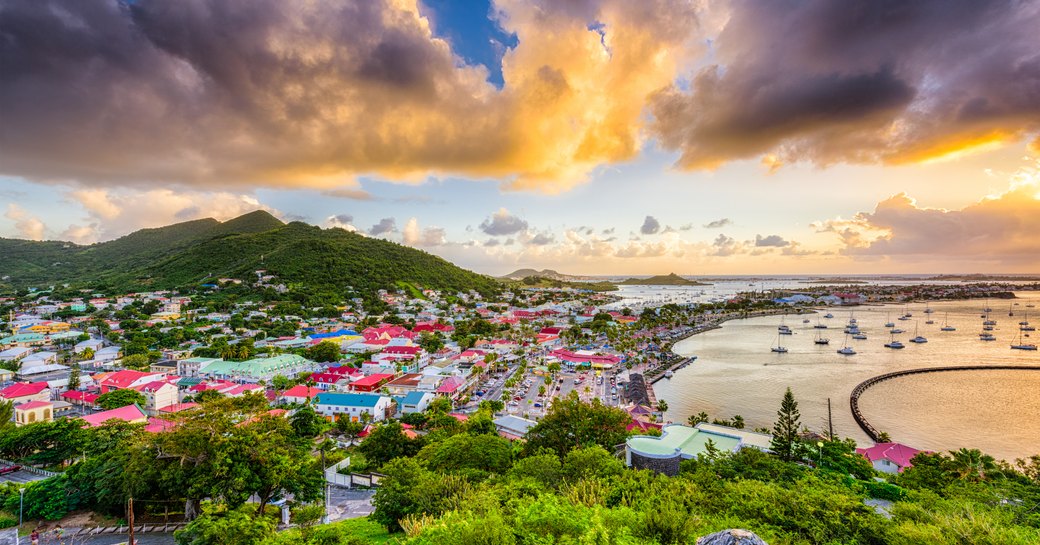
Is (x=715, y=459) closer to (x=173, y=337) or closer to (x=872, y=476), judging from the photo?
(x=872, y=476)

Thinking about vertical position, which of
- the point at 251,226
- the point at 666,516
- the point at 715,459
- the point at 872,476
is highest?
the point at 251,226

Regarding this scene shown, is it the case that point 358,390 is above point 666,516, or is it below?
below

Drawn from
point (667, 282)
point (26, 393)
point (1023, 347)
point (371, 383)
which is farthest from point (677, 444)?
point (667, 282)

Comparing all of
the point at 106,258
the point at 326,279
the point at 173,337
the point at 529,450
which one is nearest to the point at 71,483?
the point at 529,450

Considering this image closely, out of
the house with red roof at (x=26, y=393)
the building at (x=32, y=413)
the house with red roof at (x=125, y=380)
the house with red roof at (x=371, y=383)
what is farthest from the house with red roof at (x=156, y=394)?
the house with red roof at (x=371, y=383)

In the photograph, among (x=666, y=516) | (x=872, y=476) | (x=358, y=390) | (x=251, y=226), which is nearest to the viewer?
(x=666, y=516)

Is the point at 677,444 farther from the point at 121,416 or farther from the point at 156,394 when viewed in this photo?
the point at 156,394
